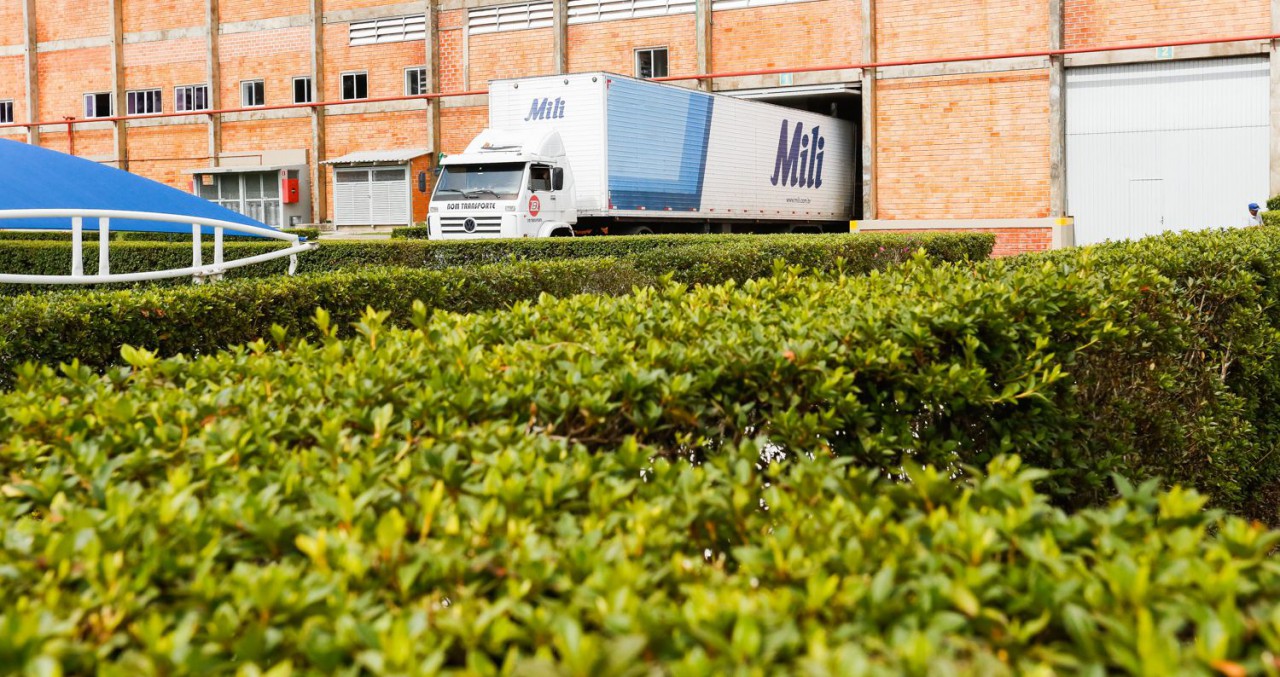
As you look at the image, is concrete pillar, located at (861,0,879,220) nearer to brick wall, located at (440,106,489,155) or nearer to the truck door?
the truck door

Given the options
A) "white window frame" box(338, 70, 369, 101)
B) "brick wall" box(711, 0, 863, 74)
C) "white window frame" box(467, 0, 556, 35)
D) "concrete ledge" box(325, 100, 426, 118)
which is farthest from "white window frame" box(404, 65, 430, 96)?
"brick wall" box(711, 0, 863, 74)

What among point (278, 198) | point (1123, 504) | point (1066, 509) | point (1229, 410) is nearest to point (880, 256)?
point (1229, 410)

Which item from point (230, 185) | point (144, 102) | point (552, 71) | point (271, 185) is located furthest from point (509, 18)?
point (144, 102)

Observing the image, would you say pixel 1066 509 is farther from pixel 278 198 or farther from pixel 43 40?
pixel 43 40

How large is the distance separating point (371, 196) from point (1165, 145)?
21349mm

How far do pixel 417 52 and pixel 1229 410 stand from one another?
32.0 metres

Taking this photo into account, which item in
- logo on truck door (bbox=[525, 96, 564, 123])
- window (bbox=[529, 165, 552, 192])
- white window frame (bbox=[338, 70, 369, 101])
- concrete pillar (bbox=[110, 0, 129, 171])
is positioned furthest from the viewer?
concrete pillar (bbox=[110, 0, 129, 171])

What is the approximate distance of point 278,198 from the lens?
122ft

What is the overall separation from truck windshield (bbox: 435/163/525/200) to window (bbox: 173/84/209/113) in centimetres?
1769

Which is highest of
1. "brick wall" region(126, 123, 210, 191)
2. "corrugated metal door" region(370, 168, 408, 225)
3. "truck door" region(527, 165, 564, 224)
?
"brick wall" region(126, 123, 210, 191)

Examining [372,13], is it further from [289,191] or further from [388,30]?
[289,191]

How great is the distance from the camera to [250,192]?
3775 cm

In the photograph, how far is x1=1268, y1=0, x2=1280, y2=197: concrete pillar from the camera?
2628 centimetres

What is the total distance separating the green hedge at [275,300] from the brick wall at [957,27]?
17381 mm
